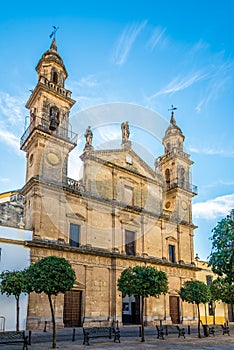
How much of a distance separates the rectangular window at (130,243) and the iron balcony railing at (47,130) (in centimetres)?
871

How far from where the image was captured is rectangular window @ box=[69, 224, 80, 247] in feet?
80.5

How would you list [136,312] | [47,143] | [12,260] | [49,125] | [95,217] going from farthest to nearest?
[136,312] → [95,217] → [49,125] → [47,143] → [12,260]

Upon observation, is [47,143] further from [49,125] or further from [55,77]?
Answer: [55,77]

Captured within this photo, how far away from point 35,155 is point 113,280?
10748 mm

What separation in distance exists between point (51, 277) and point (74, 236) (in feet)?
34.8

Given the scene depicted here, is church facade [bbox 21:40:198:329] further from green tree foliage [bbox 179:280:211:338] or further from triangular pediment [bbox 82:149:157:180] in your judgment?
green tree foliage [bbox 179:280:211:338]

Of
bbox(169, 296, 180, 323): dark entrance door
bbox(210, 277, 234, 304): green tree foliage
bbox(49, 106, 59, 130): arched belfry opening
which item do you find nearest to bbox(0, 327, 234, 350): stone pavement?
bbox(210, 277, 234, 304): green tree foliage

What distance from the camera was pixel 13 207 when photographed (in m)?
27.6

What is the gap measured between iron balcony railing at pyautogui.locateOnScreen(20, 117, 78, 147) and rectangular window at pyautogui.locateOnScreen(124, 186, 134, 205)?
6482 mm

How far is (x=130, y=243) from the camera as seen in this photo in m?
28.4

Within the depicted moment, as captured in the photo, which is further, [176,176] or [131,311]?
[176,176]

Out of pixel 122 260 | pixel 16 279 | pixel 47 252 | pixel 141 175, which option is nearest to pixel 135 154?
pixel 141 175

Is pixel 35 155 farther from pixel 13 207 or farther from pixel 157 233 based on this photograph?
pixel 157 233

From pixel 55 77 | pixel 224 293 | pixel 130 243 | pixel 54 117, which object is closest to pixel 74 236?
pixel 130 243
